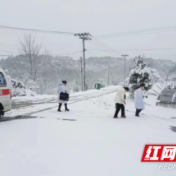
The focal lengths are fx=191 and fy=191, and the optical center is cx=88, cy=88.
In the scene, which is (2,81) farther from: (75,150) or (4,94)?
(75,150)

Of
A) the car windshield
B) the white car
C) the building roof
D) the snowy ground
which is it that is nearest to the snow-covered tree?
the building roof

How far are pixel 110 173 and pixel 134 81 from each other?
14326 millimetres

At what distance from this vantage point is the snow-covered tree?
16.6 m

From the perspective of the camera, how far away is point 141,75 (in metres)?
16.7

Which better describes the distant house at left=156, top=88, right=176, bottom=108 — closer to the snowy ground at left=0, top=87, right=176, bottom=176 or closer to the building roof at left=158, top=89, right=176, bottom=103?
the building roof at left=158, top=89, right=176, bottom=103

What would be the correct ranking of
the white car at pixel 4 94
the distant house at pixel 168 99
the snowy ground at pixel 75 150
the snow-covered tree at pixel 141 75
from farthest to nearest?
the snow-covered tree at pixel 141 75 < the distant house at pixel 168 99 < the white car at pixel 4 94 < the snowy ground at pixel 75 150

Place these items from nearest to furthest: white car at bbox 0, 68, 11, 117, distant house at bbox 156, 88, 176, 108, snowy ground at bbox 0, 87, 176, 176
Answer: snowy ground at bbox 0, 87, 176, 176 < white car at bbox 0, 68, 11, 117 < distant house at bbox 156, 88, 176, 108

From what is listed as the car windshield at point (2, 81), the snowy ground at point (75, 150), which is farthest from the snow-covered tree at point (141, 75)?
the car windshield at point (2, 81)

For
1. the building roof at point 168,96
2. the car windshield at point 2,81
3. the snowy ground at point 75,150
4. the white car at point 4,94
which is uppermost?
the car windshield at point 2,81

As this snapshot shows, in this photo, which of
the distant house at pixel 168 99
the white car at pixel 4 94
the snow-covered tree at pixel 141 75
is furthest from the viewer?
the snow-covered tree at pixel 141 75

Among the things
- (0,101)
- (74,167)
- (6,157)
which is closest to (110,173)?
(74,167)

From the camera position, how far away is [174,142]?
207 inches

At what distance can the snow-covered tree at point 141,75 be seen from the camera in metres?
16.6

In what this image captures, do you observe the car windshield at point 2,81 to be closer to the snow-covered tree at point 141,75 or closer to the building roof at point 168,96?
the building roof at point 168,96
